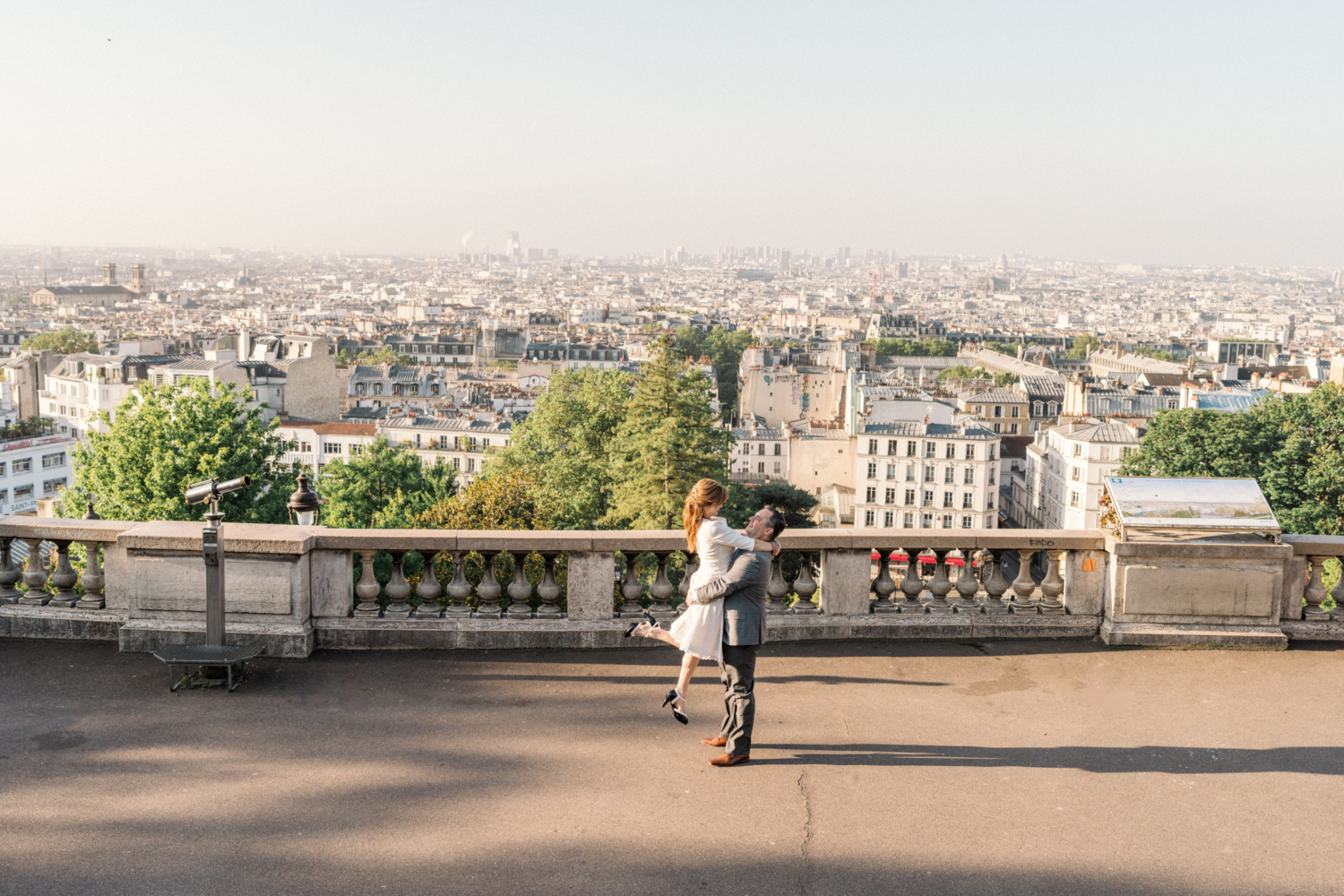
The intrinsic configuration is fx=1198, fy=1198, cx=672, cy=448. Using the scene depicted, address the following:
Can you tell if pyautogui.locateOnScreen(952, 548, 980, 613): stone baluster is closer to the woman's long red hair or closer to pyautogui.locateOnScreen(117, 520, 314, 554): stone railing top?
the woman's long red hair

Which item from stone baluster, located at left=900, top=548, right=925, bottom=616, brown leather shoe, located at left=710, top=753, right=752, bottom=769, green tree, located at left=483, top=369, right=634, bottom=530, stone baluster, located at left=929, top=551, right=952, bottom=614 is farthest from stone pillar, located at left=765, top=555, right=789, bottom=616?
green tree, located at left=483, top=369, right=634, bottom=530

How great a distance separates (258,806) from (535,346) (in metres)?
163

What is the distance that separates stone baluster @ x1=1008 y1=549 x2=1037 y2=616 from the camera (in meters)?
9.38

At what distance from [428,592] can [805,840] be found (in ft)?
13.2

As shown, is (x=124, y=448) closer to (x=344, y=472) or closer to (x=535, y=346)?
(x=344, y=472)

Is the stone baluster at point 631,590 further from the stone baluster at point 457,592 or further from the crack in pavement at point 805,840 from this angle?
the crack in pavement at point 805,840

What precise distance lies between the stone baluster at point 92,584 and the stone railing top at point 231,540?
664 millimetres

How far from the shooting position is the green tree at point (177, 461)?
3038 cm

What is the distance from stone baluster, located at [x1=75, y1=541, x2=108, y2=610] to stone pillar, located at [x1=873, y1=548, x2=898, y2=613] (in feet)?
19.4

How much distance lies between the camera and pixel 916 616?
9297 millimetres

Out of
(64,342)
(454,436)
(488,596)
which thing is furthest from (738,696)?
(64,342)

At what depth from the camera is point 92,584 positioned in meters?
9.19

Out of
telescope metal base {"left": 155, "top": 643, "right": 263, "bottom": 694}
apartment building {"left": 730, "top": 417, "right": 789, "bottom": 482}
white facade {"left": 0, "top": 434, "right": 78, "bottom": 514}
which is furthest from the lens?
apartment building {"left": 730, "top": 417, "right": 789, "bottom": 482}

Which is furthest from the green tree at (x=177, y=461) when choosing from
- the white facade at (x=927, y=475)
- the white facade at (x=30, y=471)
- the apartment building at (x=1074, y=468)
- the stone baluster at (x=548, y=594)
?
the apartment building at (x=1074, y=468)
